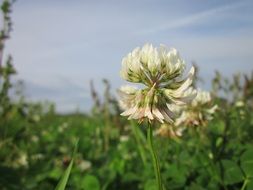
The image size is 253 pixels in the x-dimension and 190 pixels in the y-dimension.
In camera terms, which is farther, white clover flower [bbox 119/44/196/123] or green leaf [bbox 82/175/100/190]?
green leaf [bbox 82/175/100/190]

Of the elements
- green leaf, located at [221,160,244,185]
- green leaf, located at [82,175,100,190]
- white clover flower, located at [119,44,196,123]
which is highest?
white clover flower, located at [119,44,196,123]

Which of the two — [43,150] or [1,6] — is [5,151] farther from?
[43,150]

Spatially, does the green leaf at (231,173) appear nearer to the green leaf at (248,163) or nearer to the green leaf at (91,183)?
the green leaf at (248,163)

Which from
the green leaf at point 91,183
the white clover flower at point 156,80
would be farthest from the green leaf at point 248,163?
the white clover flower at point 156,80

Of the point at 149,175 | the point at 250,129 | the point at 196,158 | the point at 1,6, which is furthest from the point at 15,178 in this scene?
the point at 250,129

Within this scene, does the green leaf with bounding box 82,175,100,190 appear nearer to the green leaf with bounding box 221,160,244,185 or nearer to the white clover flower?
the green leaf with bounding box 221,160,244,185

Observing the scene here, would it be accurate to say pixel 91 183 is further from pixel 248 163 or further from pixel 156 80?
pixel 156 80

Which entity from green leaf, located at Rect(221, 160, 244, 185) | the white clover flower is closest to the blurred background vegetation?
green leaf, located at Rect(221, 160, 244, 185)

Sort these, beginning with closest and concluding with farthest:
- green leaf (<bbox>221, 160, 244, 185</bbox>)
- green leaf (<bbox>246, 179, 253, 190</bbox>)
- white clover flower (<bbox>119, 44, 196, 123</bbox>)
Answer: white clover flower (<bbox>119, 44, 196, 123</bbox>) → green leaf (<bbox>246, 179, 253, 190</bbox>) → green leaf (<bbox>221, 160, 244, 185</bbox>)
